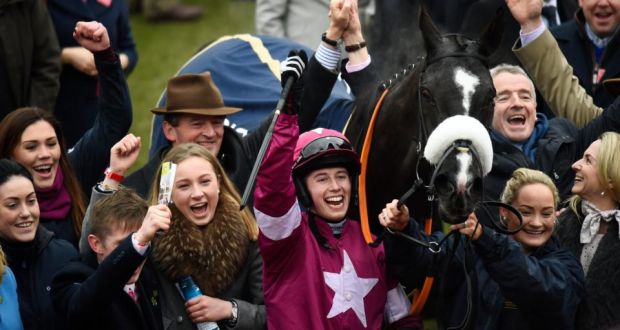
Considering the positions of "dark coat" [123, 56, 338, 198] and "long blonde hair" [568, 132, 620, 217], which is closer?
"long blonde hair" [568, 132, 620, 217]

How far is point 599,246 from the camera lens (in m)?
5.61

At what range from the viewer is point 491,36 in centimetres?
539

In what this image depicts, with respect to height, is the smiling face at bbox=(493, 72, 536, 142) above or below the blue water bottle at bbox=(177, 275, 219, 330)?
above

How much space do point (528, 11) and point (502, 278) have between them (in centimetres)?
181

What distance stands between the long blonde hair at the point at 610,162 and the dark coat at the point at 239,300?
62.9 inches

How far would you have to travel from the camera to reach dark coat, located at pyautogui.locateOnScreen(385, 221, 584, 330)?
519 cm

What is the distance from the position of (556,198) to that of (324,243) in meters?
1.11

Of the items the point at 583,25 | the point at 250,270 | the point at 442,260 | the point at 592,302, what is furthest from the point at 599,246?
the point at 583,25

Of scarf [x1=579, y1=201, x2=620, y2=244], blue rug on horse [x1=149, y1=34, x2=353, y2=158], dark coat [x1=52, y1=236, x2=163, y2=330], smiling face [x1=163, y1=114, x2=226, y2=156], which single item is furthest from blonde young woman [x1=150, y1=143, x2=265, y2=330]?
blue rug on horse [x1=149, y1=34, x2=353, y2=158]

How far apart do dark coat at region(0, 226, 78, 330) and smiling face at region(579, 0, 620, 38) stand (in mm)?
3404

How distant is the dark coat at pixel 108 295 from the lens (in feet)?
16.8

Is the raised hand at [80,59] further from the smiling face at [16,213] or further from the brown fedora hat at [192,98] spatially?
the smiling face at [16,213]

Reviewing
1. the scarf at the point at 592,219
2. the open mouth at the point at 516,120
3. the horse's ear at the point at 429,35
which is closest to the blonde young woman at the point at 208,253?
the horse's ear at the point at 429,35

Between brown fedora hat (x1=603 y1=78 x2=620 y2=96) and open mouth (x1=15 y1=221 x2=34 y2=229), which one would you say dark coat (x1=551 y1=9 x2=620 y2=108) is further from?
open mouth (x1=15 y1=221 x2=34 y2=229)
